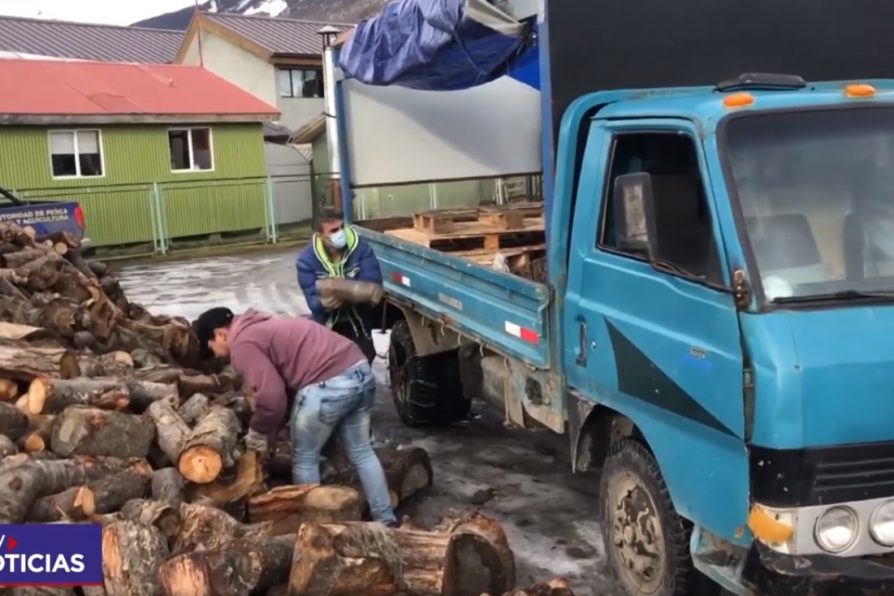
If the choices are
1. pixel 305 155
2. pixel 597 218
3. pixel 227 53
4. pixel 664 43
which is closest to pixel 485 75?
pixel 664 43

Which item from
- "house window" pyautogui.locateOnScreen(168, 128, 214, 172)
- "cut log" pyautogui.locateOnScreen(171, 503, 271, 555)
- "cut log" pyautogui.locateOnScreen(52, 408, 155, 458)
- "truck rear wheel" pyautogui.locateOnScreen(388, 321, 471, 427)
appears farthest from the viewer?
"house window" pyautogui.locateOnScreen(168, 128, 214, 172)

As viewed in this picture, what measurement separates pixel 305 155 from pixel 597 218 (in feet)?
86.5

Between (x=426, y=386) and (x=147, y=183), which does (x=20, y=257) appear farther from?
(x=147, y=183)

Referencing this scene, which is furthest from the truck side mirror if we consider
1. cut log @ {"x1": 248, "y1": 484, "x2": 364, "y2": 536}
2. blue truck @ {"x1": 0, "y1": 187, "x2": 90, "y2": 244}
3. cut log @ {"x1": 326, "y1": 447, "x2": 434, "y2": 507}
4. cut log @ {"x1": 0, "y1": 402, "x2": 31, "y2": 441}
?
blue truck @ {"x1": 0, "y1": 187, "x2": 90, "y2": 244}

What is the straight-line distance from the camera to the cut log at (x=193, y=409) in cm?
592

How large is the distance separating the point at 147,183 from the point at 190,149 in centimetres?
191

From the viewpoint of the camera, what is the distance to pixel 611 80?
4879 mm

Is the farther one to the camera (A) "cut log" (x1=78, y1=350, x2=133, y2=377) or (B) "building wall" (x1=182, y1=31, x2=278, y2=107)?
(B) "building wall" (x1=182, y1=31, x2=278, y2=107)

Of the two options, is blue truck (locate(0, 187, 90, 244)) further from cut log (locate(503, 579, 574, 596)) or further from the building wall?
the building wall

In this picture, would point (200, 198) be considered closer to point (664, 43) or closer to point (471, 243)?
point (471, 243)

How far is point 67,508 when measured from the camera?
4727 millimetres

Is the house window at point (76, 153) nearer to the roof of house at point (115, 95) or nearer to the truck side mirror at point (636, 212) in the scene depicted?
the roof of house at point (115, 95)

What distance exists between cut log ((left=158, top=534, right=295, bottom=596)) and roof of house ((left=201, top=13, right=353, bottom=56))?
99.9 ft

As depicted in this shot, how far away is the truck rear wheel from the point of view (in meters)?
7.64
